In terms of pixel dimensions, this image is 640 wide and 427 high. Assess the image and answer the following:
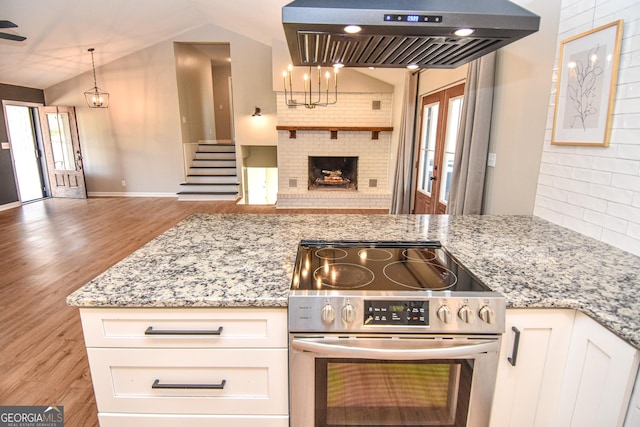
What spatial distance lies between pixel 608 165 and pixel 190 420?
6.82 ft

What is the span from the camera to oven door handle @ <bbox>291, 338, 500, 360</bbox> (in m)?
1.08

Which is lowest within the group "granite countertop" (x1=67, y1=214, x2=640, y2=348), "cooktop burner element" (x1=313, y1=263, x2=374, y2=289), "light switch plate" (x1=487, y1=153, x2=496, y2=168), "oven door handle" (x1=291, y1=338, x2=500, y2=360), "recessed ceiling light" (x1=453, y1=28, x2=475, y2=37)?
"oven door handle" (x1=291, y1=338, x2=500, y2=360)

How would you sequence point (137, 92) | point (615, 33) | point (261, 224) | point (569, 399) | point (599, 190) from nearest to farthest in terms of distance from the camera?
point (569, 399), point (615, 33), point (599, 190), point (261, 224), point (137, 92)

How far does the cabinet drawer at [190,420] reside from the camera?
1186mm

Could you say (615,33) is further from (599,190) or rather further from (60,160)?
(60,160)

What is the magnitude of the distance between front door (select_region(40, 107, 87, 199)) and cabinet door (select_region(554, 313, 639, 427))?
28.2ft

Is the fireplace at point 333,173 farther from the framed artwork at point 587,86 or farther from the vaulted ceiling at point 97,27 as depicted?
the framed artwork at point 587,86

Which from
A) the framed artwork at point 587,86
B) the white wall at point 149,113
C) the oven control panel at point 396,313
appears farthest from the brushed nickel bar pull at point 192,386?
the white wall at point 149,113

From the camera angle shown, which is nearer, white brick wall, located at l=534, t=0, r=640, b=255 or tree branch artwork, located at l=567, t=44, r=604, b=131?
white brick wall, located at l=534, t=0, r=640, b=255

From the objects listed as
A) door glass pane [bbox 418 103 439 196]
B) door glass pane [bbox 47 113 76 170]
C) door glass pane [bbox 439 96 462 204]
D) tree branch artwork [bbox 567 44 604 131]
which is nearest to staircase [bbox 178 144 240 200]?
door glass pane [bbox 47 113 76 170]

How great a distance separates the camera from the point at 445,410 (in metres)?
1.16

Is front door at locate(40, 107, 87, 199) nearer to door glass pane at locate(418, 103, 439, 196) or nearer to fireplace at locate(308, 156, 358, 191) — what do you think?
fireplace at locate(308, 156, 358, 191)

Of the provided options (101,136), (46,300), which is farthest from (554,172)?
(101,136)

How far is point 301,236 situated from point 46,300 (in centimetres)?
264
